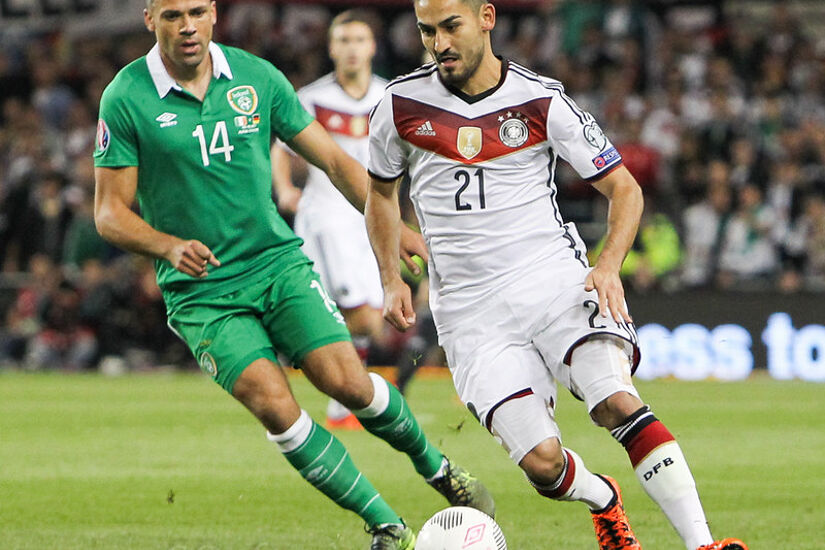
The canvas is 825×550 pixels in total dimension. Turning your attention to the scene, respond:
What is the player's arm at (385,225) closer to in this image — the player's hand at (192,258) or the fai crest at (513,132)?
the fai crest at (513,132)

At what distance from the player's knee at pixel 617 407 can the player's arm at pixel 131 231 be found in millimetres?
1618

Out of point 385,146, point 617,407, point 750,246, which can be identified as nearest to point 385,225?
point 385,146

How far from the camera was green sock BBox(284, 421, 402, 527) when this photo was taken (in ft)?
19.7

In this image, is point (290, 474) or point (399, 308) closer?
point (399, 308)

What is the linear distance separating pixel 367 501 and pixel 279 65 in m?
15.9

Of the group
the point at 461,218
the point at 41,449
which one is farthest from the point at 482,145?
the point at 41,449

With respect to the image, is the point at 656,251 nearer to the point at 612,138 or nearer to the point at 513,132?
the point at 612,138

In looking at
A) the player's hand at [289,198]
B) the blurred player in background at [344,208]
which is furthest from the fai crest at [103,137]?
the blurred player in background at [344,208]

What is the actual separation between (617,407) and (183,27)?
241cm

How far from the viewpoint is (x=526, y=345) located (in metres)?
5.83

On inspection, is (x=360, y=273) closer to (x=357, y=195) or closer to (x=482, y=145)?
(x=357, y=195)

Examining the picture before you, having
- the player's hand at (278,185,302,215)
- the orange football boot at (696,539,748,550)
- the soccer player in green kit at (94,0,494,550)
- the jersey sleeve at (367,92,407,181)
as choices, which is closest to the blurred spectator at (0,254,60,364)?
the player's hand at (278,185,302,215)

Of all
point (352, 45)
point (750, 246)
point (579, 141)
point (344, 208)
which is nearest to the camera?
point (579, 141)

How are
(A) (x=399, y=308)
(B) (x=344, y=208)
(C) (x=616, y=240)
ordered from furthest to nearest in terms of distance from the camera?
(B) (x=344, y=208), (A) (x=399, y=308), (C) (x=616, y=240)
